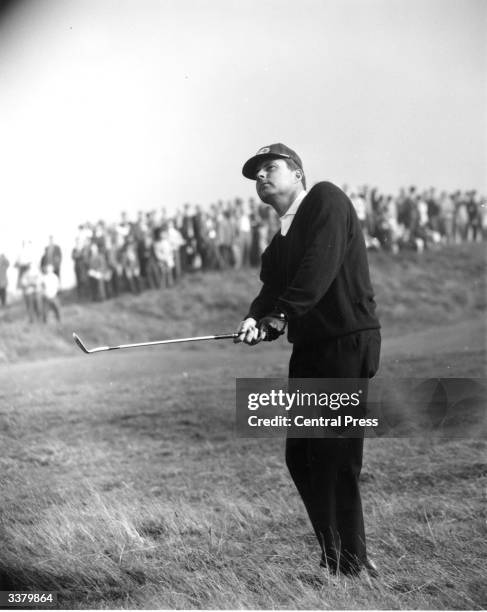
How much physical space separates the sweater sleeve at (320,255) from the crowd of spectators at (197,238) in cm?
82

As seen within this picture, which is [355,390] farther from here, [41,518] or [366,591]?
[41,518]

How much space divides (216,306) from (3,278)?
1092 mm

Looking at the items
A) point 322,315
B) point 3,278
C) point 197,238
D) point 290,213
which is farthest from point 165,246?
point 322,315

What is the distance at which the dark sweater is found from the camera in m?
2.99

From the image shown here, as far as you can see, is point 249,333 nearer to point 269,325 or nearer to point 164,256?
point 269,325

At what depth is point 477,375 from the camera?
161 inches

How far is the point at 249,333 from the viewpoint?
2941 mm

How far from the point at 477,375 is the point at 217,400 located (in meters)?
1.17

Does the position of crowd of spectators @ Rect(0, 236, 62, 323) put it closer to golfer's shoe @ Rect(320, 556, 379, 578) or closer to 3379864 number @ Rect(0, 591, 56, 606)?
3379864 number @ Rect(0, 591, 56, 606)

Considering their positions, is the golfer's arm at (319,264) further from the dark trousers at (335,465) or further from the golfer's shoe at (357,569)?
the golfer's shoe at (357,569)

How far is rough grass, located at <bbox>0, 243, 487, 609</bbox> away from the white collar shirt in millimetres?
841

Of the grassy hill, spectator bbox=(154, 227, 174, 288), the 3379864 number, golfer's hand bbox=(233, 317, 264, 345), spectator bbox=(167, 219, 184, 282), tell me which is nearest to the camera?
golfer's hand bbox=(233, 317, 264, 345)

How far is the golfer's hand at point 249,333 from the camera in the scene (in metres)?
2.93

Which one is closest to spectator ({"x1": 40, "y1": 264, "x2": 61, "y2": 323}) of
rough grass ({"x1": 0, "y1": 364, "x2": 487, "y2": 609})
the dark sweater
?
rough grass ({"x1": 0, "y1": 364, "x2": 487, "y2": 609})
